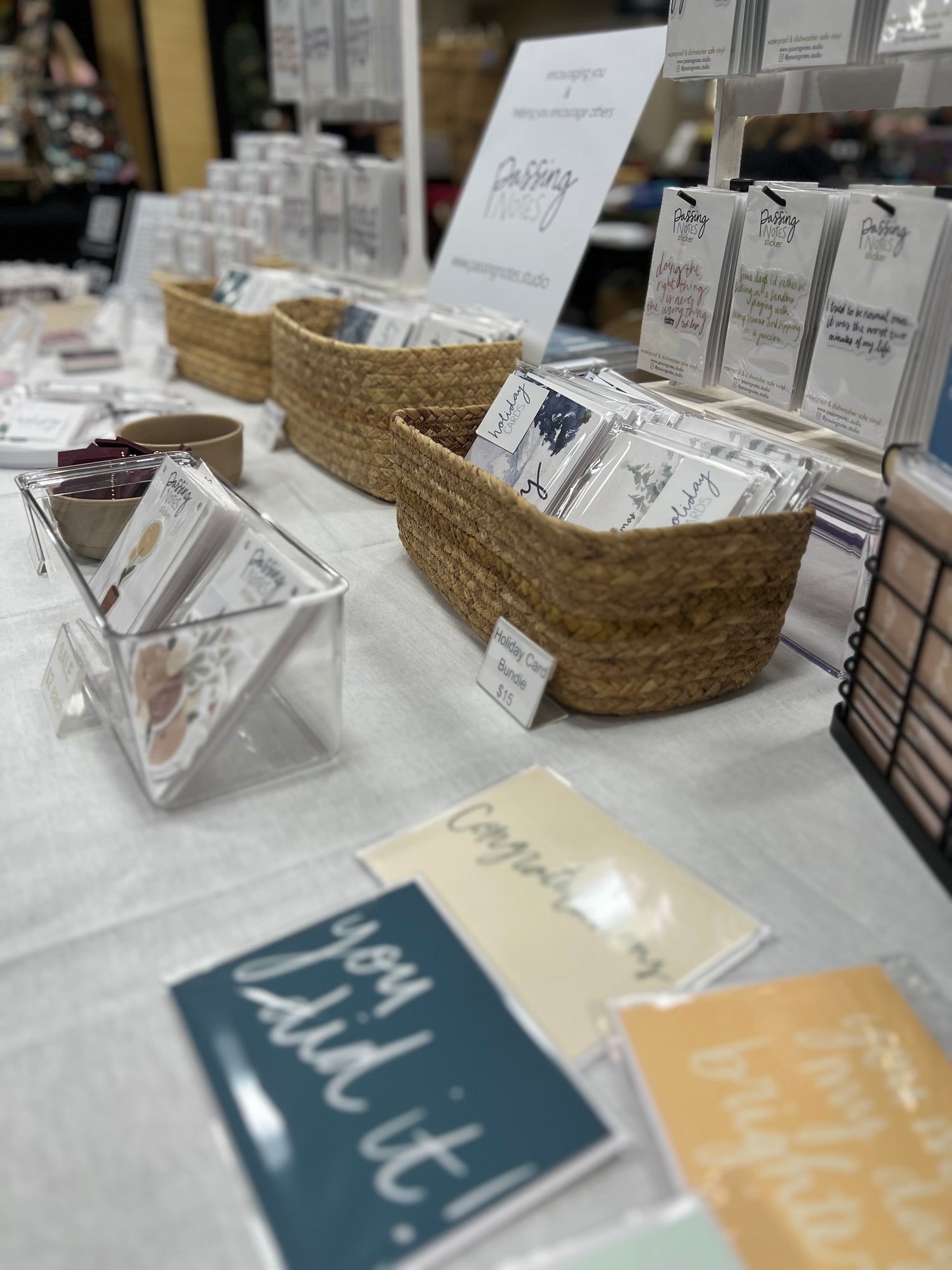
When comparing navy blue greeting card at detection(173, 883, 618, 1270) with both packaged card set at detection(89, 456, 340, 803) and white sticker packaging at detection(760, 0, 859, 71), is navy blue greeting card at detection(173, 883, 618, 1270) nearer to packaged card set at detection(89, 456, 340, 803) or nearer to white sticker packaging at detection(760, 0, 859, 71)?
packaged card set at detection(89, 456, 340, 803)

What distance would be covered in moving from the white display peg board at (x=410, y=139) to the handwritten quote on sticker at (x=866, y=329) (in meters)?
1.29

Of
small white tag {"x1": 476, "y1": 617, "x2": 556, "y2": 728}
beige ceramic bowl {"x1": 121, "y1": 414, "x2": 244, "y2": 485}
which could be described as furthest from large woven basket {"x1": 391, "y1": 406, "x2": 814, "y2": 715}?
beige ceramic bowl {"x1": 121, "y1": 414, "x2": 244, "y2": 485}

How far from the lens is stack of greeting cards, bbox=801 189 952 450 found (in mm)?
894

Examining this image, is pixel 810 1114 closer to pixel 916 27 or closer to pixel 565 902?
pixel 565 902

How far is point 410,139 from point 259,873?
178 centimetres

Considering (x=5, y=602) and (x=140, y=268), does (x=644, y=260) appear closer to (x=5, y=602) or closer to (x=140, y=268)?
(x=140, y=268)

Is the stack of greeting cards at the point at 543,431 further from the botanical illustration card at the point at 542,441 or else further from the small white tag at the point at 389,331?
the small white tag at the point at 389,331

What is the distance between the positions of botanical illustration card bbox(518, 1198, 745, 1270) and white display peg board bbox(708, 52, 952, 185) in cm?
106

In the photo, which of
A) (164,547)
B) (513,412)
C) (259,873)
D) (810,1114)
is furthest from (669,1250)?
(513,412)

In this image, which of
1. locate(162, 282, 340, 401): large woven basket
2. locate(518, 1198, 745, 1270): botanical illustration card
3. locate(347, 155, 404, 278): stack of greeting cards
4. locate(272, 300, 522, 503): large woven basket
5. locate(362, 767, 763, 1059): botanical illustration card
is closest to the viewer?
locate(518, 1198, 745, 1270): botanical illustration card

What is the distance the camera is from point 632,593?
2.86 ft

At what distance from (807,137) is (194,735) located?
3917 mm

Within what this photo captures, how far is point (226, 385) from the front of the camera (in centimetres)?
204

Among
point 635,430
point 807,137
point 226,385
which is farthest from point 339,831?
point 807,137
